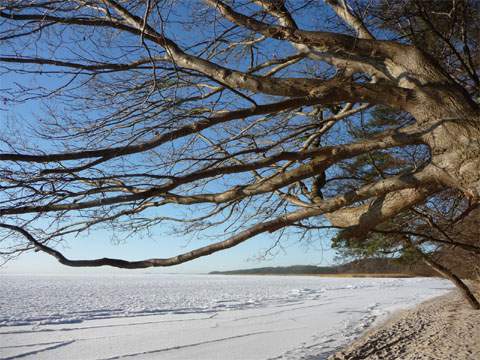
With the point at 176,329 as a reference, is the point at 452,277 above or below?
above

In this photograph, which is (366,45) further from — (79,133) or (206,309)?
(206,309)

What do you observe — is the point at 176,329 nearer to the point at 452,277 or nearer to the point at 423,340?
the point at 423,340

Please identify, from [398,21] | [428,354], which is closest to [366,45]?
[398,21]

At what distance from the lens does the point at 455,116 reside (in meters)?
2.92

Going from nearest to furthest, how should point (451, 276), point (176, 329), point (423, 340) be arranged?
point (423, 340) → point (451, 276) → point (176, 329)

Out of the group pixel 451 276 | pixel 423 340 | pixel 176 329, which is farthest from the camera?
pixel 176 329

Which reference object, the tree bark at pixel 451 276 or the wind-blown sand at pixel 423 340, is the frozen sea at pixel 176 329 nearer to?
the wind-blown sand at pixel 423 340

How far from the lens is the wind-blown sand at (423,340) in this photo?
7094mm

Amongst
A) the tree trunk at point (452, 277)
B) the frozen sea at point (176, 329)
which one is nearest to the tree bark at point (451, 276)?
the tree trunk at point (452, 277)

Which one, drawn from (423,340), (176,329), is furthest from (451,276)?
(176,329)

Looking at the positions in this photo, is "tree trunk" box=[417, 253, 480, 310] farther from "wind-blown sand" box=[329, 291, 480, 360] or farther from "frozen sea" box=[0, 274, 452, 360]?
"frozen sea" box=[0, 274, 452, 360]

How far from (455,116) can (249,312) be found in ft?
40.1

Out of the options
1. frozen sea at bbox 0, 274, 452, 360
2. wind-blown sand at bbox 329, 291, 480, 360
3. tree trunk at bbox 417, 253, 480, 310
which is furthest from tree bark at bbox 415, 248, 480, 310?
frozen sea at bbox 0, 274, 452, 360

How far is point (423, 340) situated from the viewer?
8469mm
